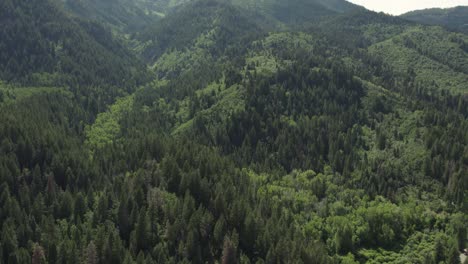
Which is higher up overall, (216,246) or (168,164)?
(168,164)

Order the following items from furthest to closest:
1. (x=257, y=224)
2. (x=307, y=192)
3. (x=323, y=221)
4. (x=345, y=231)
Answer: (x=307, y=192) < (x=323, y=221) < (x=345, y=231) < (x=257, y=224)

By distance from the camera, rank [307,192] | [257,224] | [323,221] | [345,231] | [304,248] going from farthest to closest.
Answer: [307,192], [323,221], [345,231], [257,224], [304,248]

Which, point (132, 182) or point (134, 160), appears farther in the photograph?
point (134, 160)

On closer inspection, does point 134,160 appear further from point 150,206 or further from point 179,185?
point 150,206

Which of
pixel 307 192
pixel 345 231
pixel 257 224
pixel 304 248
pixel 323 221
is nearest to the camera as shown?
pixel 304 248

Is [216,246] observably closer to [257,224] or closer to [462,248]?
[257,224]

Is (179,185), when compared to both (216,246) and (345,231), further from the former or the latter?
(345,231)

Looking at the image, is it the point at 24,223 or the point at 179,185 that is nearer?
the point at 24,223

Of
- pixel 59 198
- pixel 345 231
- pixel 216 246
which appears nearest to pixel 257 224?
pixel 216 246

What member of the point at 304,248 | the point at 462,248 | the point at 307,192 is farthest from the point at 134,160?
the point at 462,248
